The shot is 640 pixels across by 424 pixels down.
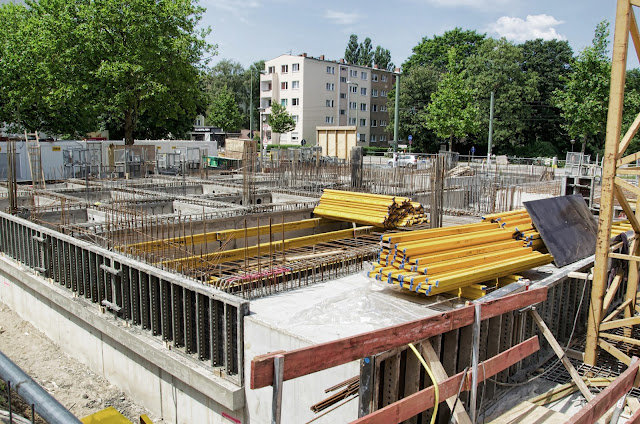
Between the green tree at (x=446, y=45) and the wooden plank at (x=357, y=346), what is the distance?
66.2 metres

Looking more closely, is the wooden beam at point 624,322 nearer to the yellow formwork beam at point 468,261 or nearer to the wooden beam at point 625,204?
the wooden beam at point 625,204

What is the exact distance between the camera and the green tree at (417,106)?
59.4 m

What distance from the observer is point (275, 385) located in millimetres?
3768

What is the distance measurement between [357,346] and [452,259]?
5505 mm

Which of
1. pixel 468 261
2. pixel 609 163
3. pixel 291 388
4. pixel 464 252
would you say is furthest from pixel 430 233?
pixel 291 388

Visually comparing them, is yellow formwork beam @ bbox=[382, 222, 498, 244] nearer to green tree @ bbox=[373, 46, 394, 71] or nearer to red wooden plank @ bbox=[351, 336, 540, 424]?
red wooden plank @ bbox=[351, 336, 540, 424]

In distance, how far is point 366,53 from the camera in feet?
327

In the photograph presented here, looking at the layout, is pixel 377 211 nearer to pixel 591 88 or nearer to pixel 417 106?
pixel 591 88

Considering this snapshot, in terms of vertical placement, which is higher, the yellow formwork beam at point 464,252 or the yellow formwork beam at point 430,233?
the yellow formwork beam at point 430,233

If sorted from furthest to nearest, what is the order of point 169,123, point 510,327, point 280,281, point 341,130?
point 169,123 < point 341,130 < point 280,281 < point 510,327

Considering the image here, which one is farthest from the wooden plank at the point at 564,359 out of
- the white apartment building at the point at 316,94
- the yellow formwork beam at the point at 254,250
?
the white apartment building at the point at 316,94

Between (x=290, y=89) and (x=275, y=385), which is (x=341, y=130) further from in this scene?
(x=290, y=89)

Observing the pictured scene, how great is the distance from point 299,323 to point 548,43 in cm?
6178

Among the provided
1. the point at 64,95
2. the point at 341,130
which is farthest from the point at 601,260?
the point at 64,95
